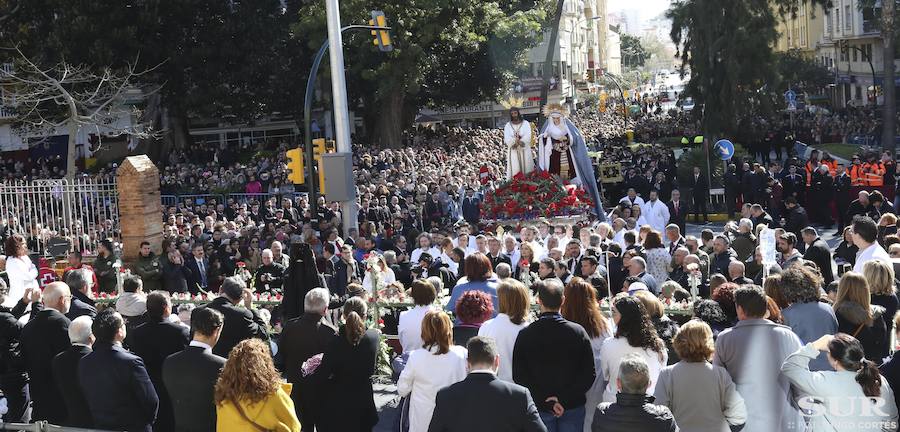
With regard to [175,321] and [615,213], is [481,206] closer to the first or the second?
[615,213]

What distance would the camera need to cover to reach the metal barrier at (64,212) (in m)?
17.9

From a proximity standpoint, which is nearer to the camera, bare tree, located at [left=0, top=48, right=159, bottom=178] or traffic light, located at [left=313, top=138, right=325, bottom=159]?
traffic light, located at [left=313, top=138, right=325, bottom=159]

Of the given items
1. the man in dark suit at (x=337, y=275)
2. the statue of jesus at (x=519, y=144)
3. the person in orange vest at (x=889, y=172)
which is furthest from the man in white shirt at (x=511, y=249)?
the person in orange vest at (x=889, y=172)

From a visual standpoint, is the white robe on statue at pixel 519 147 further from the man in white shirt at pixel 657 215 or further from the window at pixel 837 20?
the window at pixel 837 20

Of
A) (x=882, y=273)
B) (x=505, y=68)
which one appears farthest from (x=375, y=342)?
(x=505, y=68)

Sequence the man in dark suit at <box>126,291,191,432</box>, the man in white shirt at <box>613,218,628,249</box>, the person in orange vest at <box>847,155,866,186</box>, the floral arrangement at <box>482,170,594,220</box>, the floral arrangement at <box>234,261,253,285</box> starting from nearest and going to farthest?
the man in dark suit at <box>126,291,191,432</box>, the floral arrangement at <box>234,261,253,285</box>, the man in white shirt at <box>613,218,628,249</box>, the floral arrangement at <box>482,170,594,220</box>, the person in orange vest at <box>847,155,866,186</box>

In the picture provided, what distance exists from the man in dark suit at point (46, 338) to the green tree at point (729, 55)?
3077cm

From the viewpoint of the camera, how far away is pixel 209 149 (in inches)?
1635

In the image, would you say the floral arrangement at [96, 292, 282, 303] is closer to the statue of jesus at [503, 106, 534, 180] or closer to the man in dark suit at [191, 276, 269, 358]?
the man in dark suit at [191, 276, 269, 358]

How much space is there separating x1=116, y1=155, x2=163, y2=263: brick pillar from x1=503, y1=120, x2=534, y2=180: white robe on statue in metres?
6.46

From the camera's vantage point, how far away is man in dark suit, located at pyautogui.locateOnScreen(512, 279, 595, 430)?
23.1 feet

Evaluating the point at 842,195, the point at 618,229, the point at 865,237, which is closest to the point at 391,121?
the point at 842,195

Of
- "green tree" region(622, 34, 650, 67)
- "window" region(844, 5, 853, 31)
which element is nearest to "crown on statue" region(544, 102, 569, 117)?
"window" region(844, 5, 853, 31)

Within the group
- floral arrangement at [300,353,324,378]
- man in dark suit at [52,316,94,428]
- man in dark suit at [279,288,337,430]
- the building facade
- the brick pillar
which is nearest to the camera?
man in dark suit at [52,316,94,428]
